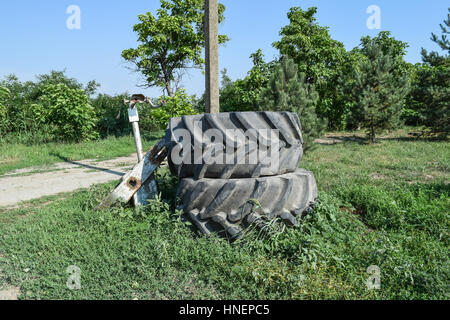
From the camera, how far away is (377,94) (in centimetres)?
1016

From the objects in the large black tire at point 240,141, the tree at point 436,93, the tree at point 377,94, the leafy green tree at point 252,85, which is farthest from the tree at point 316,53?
the large black tire at point 240,141

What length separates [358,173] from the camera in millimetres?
5504

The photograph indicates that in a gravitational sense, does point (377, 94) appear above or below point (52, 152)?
above

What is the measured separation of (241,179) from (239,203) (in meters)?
0.23

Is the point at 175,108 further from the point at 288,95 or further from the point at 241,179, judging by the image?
the point at 241,179

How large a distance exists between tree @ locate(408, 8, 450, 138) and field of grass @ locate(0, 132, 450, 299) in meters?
9.65

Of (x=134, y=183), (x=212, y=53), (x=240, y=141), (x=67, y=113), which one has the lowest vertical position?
(x=134, y=183)

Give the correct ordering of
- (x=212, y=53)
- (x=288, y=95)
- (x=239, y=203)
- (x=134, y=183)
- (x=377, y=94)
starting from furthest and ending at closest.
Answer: (x=377, y=94)
(x=288, y=95)
(x=212, y=53)
(x=134, y=183)
(x=239, y=203)

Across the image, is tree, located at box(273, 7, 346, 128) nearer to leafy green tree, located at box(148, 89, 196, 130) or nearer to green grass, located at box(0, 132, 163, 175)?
leafy green tree, located at box(148, 89, 196, 130)

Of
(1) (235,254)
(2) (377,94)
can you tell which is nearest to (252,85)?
(2) (377,94)
